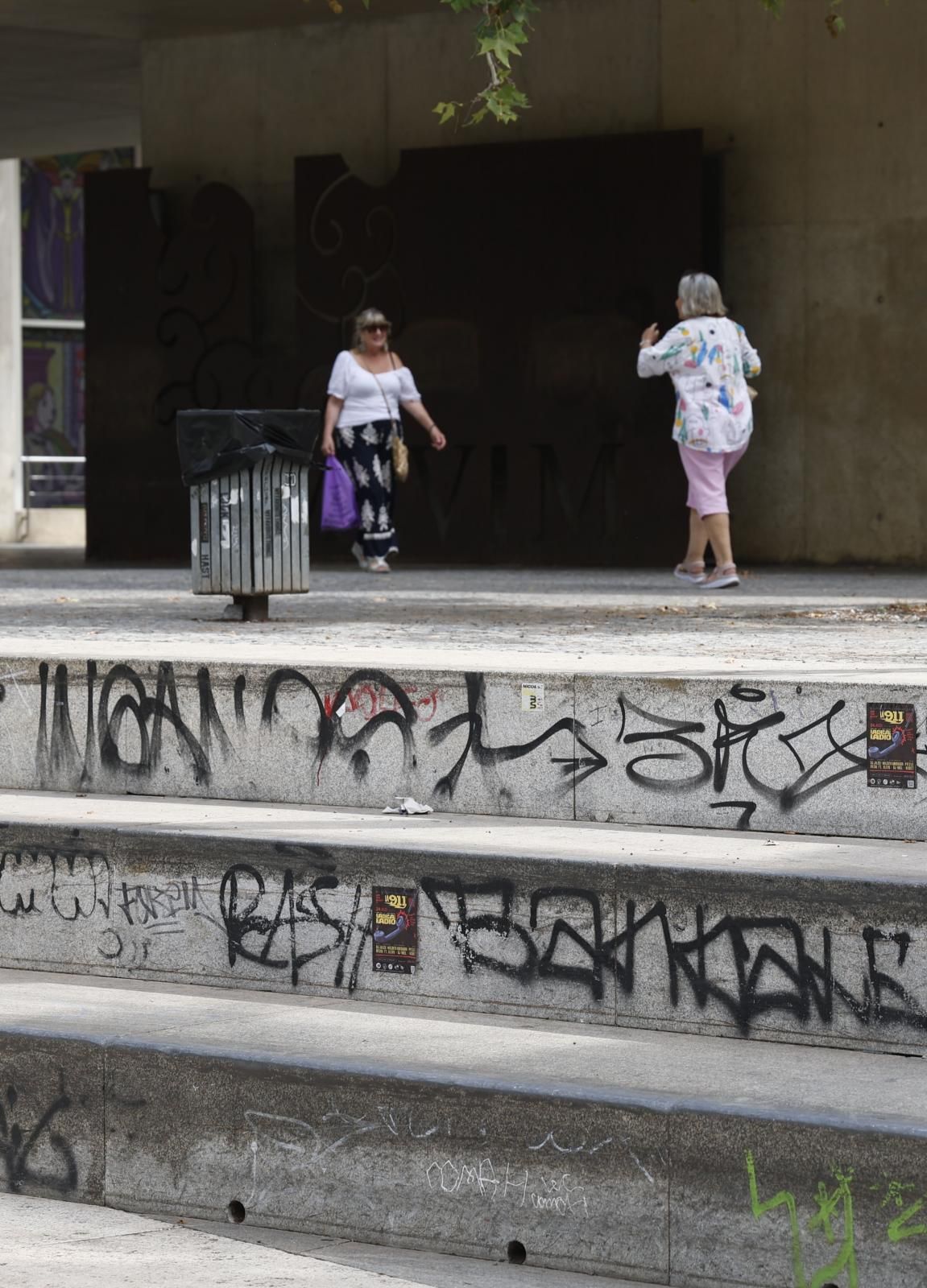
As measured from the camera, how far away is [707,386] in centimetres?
1173

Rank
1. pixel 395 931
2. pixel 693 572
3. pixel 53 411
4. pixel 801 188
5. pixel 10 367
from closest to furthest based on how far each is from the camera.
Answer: pixel 395 931, pixel 693 572, pixel 801 188, pixel 10 367, pixel 53 411

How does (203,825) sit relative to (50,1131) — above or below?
above

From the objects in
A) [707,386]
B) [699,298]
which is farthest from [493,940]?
[699,298]

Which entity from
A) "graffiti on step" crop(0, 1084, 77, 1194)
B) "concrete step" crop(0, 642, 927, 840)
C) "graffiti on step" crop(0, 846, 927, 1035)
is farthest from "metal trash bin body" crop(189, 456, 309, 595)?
"graffiti on step" crop(0, 1084, 77, 1194)

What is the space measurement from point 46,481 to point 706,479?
21254mm

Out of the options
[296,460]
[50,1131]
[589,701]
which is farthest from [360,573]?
[50,1131]

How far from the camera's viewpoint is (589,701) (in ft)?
18.9

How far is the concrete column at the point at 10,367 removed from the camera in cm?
3061

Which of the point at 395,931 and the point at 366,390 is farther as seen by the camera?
the point at 366,390

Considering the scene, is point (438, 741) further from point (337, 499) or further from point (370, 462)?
point (370, 462)

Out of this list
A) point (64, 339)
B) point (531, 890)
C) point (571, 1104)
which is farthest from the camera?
point (64, 339)

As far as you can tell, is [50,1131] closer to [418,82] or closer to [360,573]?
[360,573]

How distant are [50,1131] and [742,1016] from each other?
62.9 inches

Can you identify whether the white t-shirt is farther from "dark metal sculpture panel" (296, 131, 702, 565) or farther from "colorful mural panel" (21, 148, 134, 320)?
"colorful mural panel" (21, 148, 134, 320)
